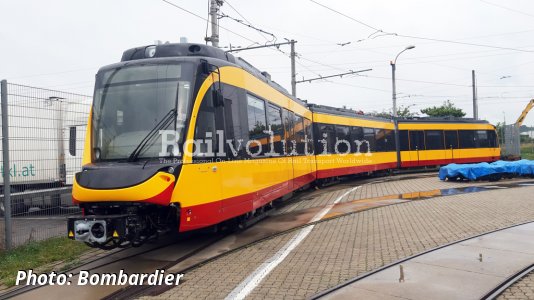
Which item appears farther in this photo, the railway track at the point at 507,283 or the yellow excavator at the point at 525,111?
the yellow excavator at the point at 525,111

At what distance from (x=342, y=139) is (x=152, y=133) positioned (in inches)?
562

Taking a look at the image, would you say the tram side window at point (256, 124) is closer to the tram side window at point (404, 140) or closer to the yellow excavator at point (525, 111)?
the tram side window at point (404, 140)

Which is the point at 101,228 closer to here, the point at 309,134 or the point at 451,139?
the point at 309,134

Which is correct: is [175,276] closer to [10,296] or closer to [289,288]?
[289,288]

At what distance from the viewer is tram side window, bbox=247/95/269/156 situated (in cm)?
871

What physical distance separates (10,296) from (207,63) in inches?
167

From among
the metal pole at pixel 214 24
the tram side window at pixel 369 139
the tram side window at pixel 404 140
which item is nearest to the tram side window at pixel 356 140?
the tram side window at pixel 369 139

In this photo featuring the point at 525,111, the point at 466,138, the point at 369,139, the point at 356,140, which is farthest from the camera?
the point at 525,111

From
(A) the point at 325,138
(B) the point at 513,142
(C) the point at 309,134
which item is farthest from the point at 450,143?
(C) the point at 309,134

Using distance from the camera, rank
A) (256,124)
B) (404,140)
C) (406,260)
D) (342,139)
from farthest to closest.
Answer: (404,140) < (342,139) < (256,124) < (406,260)

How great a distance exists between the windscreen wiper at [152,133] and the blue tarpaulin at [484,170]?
624 inches

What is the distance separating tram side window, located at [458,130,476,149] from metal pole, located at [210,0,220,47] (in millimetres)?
18248

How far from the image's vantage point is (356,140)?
21094 mm

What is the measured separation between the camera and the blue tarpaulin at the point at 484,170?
1908cm
